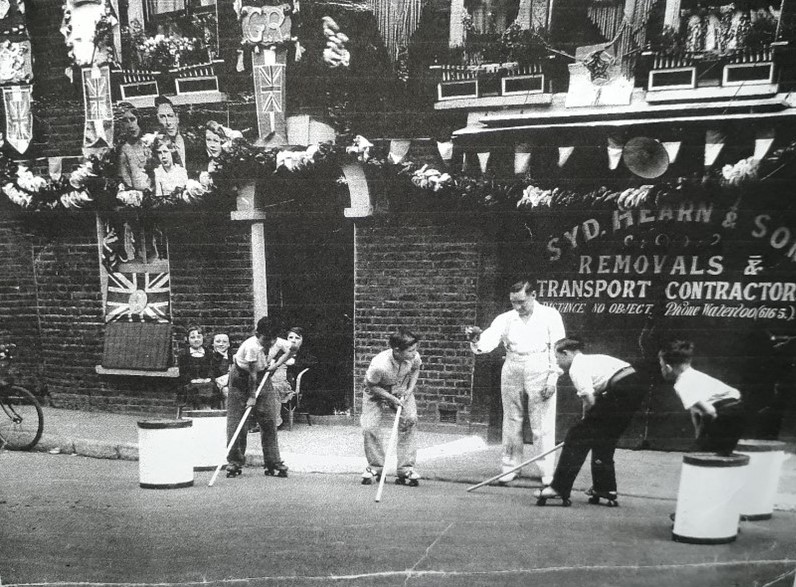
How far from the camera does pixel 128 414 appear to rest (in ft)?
12.5

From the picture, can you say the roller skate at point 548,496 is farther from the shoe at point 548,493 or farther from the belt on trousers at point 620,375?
the belt on trousers at point 620,375

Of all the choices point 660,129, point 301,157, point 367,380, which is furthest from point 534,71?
point 367,380

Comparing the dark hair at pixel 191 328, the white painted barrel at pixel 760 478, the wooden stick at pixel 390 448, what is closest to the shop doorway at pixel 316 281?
the dark hair at pixel 191 328

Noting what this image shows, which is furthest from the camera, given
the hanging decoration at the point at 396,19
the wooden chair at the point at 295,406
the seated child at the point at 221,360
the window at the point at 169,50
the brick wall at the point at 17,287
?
the wooden chair at the point at 295,406

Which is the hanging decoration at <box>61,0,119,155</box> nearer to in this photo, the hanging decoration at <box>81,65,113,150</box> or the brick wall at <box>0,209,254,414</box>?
the hanging decoration at <box>81,65,113,150</box>

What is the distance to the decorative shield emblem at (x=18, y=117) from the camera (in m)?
3.38

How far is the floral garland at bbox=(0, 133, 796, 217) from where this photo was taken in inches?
135

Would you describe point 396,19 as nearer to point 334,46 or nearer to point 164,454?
point 334,46

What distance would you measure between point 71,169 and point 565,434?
2.88 metres

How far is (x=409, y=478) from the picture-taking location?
4.30 m

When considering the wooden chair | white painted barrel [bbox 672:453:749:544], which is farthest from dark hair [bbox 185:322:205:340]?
white painted barrel [bbox 672:453:749:544]

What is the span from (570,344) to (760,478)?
1.10 metres

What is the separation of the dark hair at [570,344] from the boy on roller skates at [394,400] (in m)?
0.74

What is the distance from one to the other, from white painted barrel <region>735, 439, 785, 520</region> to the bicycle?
320 cm
